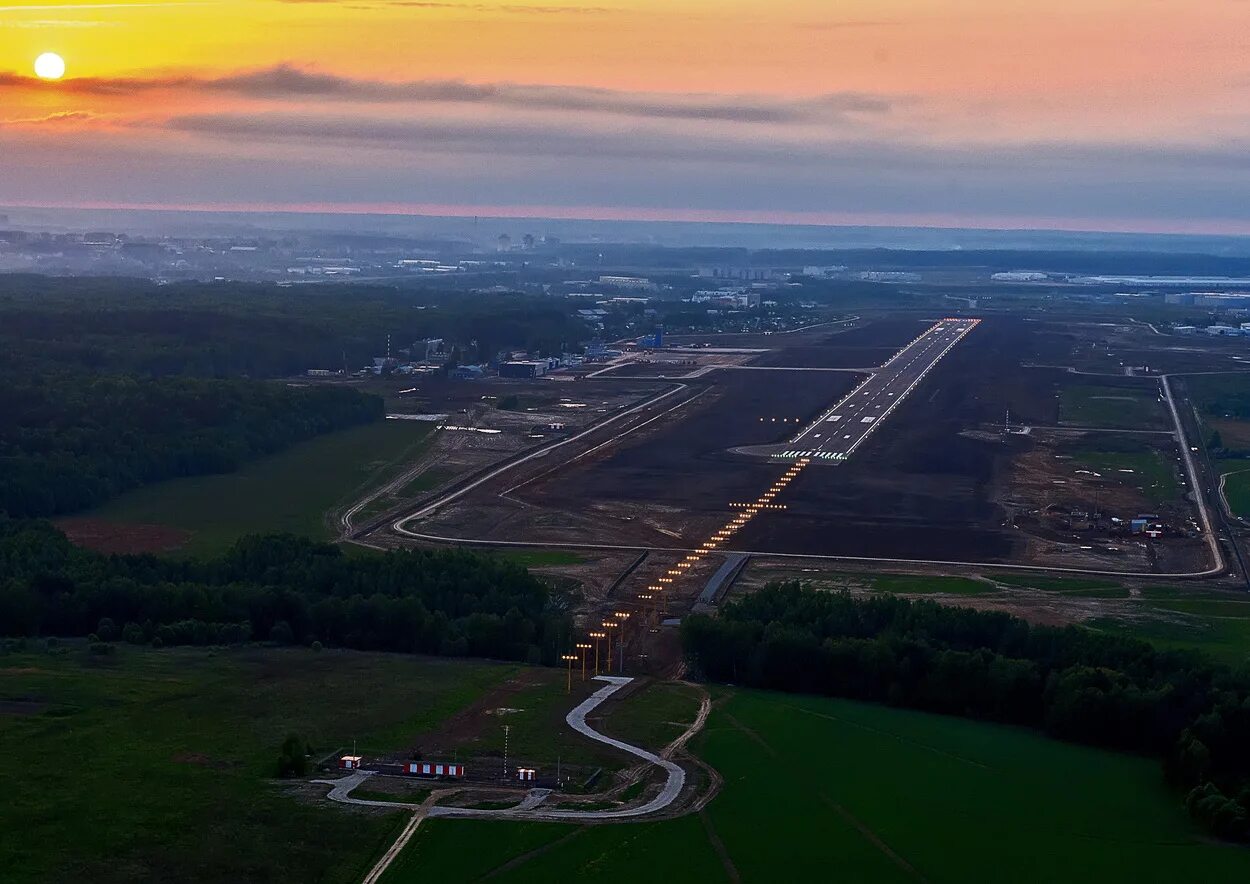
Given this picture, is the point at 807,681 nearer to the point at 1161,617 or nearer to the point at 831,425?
the point at 1161,617

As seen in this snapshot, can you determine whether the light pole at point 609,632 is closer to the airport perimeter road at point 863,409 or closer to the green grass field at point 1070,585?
the green grass field at point 1070,585

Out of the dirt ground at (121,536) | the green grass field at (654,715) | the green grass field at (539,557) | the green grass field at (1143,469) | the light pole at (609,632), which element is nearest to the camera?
the green grass field at (654,715)

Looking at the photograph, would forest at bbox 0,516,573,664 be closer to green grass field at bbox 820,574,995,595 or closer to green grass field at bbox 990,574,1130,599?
green grass field at bbox 820,574,995,595

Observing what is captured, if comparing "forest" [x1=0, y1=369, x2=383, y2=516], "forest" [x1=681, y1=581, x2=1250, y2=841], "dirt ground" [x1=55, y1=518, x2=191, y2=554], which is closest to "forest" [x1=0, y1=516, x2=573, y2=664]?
"forest" [x1=681, y1=581, x2=1250, y2=841]

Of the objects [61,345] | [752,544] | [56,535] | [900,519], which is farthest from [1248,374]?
[56,535]

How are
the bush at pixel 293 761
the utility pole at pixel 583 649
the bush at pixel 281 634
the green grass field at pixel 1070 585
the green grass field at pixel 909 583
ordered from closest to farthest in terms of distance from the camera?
the bush at pixel 293 761
the utility pole at pixel 583 649
the bush at pixel 281 634
the green grass field at pixel 909 583
the green grass field at pixel 1070 585

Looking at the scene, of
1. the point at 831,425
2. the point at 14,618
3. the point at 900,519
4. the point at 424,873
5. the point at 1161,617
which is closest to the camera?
the point at 424,873

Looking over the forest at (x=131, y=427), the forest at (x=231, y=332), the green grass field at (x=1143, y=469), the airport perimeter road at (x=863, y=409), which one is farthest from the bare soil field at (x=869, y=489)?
the forest at (x=231, y=332)
